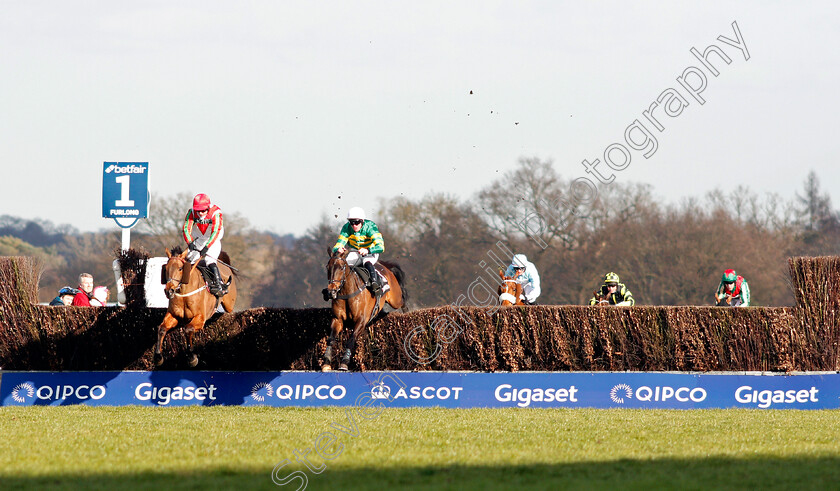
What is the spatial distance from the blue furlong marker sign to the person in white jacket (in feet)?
11.9

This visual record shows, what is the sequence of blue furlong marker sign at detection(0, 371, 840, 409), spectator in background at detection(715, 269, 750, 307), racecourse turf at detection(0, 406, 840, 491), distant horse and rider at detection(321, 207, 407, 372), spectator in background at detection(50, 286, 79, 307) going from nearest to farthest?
racecourse turf at detection(0, 406, 840, 491), distant horse and rider at detection(321, 207, 407, 372), blue furlong marker sign at detection(0, 371, 840, 409), spectator in background at detection(50, 286, 79, 307), spectator in background at detection(715, 269, 750, 307)

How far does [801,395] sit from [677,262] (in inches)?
1234

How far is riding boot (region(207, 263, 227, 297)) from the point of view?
38.0 ft

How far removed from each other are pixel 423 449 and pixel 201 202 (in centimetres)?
542

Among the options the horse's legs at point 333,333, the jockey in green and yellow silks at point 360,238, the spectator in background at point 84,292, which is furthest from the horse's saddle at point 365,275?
the spectator in background at point 84,292

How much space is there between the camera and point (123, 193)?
1305 cm

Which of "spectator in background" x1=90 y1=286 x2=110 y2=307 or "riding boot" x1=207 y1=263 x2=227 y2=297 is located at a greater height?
"riding boot" x1=207 y1=263 x2=227 y2=297

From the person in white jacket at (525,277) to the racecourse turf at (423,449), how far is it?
473 cm

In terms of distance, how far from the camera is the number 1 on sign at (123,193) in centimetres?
1305

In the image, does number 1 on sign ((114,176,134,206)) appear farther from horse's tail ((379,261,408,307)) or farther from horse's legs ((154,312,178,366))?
horse's tail ((379,261,408,307))

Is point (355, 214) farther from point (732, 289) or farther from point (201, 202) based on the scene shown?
point (732, 289)

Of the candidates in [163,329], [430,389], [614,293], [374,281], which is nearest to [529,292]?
[614,293]

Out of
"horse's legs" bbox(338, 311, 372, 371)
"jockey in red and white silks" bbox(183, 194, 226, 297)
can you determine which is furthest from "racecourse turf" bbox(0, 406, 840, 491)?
"jockey in red and white silks" bbox(183, 194, 226, 297)

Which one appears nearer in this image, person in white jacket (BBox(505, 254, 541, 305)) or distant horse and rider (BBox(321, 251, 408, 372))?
distant horse and rider (BBox(321, 251, 408, 372))
